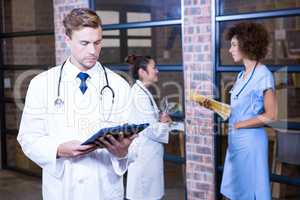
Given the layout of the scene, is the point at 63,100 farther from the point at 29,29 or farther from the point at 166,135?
the point at 29,29

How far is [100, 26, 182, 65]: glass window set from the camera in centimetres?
536

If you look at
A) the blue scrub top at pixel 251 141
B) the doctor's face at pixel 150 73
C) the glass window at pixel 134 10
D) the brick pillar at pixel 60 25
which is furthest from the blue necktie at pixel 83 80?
the brick pillar at pixel 60 25

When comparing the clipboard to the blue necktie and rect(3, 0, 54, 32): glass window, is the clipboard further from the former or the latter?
rect(3, 0, 54, 32): glass window

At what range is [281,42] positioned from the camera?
537 cm

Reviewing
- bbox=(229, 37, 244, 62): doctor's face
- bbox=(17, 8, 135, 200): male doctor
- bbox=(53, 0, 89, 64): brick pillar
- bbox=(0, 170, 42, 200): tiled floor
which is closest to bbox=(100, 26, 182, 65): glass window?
bbox=(53, 0, 89, 64): brick pillar

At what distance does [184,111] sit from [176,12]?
0.99 m

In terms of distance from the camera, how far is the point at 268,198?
135 inches

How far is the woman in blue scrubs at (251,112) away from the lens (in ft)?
10.9

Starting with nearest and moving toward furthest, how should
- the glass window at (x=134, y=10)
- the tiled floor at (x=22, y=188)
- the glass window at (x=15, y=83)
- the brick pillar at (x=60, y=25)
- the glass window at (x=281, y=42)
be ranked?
the glass window at (x=281, y=42)
the glass window at (x=134, y=10)
the tiled floor at (x=22, y=188)
the brick pillar at (x=60, y=25)
the glass window at (x=15, y=83)

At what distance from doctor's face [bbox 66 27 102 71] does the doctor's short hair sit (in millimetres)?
20

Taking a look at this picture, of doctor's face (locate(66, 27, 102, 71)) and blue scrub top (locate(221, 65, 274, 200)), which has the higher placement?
doctor's face (locate(66, 27, 102, 71))

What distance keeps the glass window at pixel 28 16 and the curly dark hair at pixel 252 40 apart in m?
3.67

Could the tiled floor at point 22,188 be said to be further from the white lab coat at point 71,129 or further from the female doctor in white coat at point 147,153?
the white lab coat at point 71,129

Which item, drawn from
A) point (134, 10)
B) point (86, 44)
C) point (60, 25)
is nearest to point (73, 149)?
point (86, 44)
